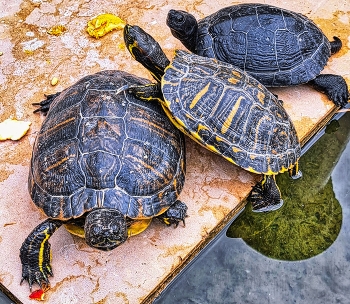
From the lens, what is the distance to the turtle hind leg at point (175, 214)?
356cm

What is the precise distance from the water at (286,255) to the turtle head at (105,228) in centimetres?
84

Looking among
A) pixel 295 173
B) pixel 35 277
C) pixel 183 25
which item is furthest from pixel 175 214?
pixel 183 25

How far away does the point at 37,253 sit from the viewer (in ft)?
11.0

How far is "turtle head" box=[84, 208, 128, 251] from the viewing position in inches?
117

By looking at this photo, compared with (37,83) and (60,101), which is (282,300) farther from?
(37,83)

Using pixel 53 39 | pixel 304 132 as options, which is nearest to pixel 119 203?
pixel 304 132

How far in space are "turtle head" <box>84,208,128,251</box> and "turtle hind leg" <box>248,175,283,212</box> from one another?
137cm

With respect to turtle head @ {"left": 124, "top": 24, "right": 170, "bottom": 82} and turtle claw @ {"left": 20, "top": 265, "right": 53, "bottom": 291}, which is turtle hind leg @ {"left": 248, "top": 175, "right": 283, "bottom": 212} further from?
turtle claw @ {"left": 20, "top": 265, "right": 53, "bottom": 291}

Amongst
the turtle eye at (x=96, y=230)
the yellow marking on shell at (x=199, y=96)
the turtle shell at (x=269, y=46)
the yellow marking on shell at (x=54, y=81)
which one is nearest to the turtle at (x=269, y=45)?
the turtle shell at (x=269, y=46)

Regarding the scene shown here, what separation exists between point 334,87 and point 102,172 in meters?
2.63

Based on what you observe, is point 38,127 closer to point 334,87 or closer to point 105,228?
point 105,228

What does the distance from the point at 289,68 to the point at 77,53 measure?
7.55ft

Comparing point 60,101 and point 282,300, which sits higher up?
point 60,101

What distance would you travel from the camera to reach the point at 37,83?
185 inches
